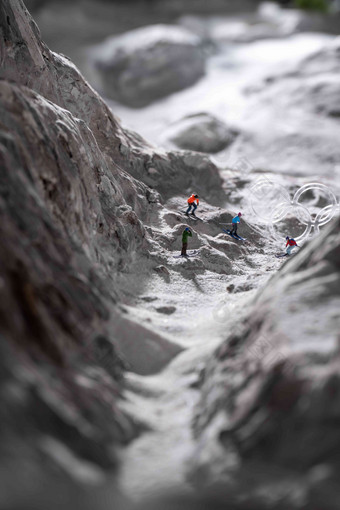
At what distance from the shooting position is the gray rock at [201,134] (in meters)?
24.9

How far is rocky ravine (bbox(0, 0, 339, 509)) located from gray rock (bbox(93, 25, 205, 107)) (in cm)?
1423

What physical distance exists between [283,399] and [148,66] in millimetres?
27595

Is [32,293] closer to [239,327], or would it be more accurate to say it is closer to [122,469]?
[122,469]

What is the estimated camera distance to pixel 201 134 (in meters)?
25.1

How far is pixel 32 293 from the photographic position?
23.9 feet

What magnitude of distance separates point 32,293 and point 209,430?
2.87 meters

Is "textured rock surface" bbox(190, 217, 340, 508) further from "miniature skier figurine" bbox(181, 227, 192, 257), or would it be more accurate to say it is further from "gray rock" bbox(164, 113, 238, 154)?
"gray rock" bbox(164, 113, 238, 154)

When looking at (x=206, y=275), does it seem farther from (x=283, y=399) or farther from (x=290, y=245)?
(x=283, y=399)

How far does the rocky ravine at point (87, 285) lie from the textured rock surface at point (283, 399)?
39 mm

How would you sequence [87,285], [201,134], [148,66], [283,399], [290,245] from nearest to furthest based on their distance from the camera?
[283,399], [87,285], [290,245], [201,134], [148,66]

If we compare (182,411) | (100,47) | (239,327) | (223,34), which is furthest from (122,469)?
(223,34)

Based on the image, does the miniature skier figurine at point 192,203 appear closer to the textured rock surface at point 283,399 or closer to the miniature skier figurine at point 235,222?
the miniature skier figurine at point 235,222

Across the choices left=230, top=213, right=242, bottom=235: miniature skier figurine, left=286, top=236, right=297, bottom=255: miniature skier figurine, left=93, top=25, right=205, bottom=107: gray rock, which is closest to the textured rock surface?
left=286, top=236, right=297, bottom=255: miniature skier figurine

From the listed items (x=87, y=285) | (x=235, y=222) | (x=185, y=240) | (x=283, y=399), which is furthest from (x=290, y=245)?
(x=283, y=399)
